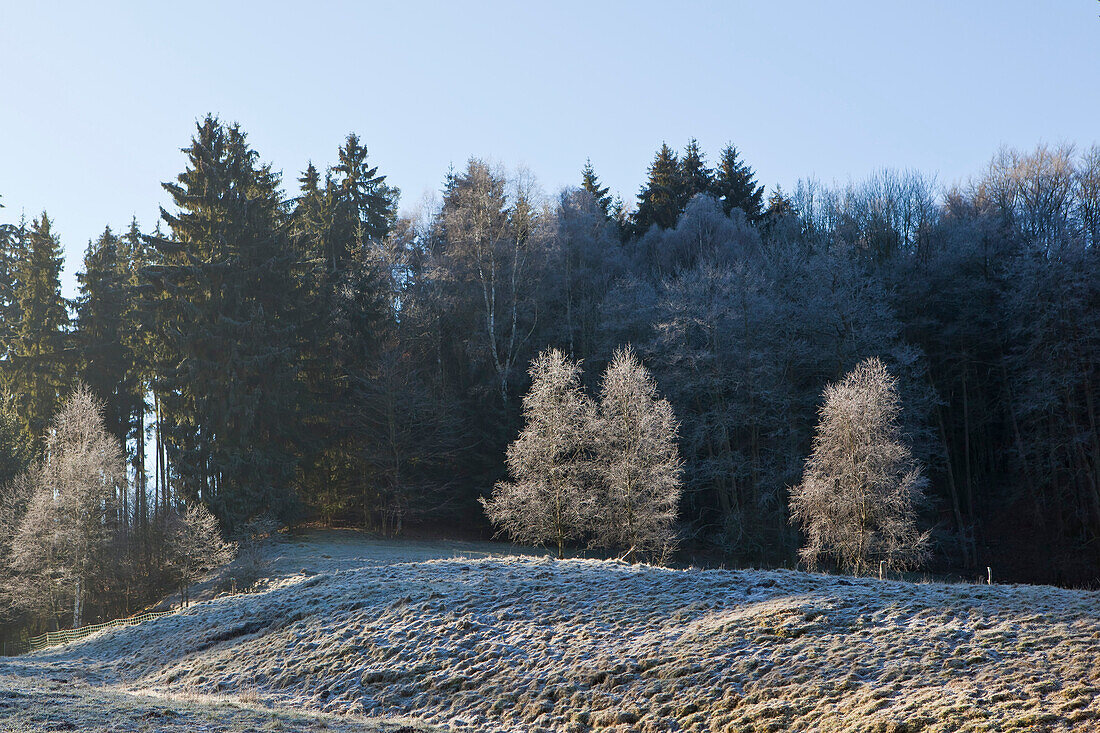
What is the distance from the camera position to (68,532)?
34375 mm

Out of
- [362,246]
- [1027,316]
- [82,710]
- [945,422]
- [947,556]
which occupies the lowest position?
[947,556]

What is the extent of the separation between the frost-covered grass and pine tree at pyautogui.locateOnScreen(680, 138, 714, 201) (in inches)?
1755

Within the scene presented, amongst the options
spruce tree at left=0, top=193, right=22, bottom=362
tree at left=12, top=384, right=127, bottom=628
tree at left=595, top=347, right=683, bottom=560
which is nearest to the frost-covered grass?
tree at left=595, top=347, right=683, bottom=560

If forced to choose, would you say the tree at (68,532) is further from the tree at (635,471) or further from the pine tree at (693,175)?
the pine tree at (693,175)

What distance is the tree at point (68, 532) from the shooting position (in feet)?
113

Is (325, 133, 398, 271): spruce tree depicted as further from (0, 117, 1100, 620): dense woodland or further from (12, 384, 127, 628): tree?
(12, 384, 127, 628): tree

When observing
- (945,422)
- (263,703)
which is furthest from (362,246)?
(263,703)

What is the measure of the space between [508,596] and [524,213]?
3461 centimetres

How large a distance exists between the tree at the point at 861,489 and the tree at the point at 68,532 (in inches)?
1177

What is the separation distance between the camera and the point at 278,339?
43.5 m

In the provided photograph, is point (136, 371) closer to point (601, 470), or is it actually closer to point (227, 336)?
point (227, 336)

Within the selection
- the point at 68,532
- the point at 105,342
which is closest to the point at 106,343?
the point at 105,342

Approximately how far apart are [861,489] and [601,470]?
9.22 metres

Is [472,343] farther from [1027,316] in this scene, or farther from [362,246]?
[1027,316]
